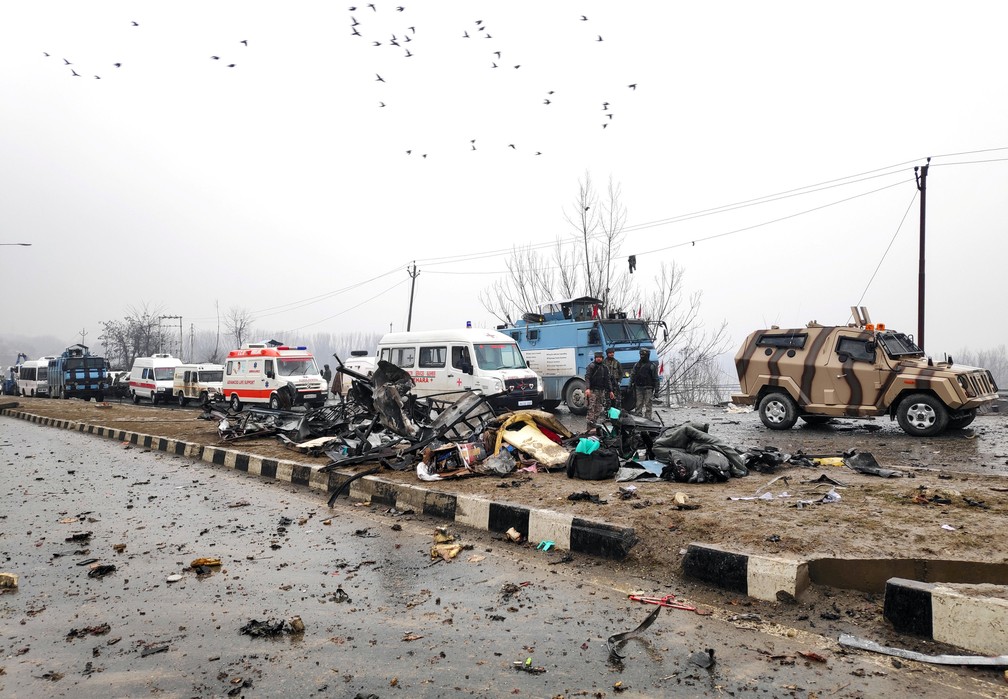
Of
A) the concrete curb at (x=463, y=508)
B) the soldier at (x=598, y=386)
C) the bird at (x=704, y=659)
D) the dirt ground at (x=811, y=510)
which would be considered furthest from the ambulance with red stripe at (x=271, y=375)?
the bird at (x=704, y=659)

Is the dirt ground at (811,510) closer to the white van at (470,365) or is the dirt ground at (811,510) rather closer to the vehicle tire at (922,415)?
the vehicle tire at (922,415)

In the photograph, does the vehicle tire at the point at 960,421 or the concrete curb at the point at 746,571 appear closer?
the concrete curb at the point at 746,571

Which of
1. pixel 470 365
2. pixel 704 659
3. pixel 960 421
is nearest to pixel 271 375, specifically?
pixel 470 365

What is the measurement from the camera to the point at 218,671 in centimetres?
274

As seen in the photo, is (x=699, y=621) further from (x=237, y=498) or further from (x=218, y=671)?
(x=237, y=498)

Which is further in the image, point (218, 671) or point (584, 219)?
point (584, 219)

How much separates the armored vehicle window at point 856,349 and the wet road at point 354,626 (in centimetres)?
890

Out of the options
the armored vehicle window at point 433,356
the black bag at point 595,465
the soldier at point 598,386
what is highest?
the armored vehicle window at point 433,356

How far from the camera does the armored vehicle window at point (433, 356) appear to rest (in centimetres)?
1631

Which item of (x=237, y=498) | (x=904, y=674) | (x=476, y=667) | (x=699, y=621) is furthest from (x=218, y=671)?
(x=237, y=498)

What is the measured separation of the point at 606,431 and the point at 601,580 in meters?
3.51

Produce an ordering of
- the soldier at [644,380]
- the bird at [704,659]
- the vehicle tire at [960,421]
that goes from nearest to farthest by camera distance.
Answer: the bird at [704,659]
the vehicle tire at [960,421]
the soldier at [644,380]

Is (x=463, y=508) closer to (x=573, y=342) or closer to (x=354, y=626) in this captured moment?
(x=354, y=626)

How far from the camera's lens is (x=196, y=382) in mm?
26344
